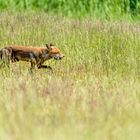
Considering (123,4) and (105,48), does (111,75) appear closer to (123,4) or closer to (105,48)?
(105,48)

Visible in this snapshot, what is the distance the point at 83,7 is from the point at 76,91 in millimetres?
9423

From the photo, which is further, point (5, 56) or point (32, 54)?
point (32, 54)

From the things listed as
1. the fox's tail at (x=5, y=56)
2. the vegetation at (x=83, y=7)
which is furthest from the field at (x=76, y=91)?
the vegetation at (x=83, y=7)

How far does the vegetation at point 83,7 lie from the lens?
13922 millimetres

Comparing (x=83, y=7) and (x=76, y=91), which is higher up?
(x=83, y=7)

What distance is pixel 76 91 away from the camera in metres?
5.02

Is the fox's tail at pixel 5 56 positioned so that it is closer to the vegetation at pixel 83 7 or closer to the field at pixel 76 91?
the field at pixel 76 91

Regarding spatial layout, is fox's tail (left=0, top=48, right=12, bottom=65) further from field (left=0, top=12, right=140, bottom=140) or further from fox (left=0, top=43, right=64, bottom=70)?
field (left=0, top=12, right=140, bottom=140)

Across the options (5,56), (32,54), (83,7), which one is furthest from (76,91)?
(83,7)

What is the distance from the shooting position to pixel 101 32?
31.4 feet

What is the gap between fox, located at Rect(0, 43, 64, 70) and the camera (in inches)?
298

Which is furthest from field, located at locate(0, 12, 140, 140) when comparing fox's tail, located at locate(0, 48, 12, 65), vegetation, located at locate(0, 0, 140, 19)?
vegetation, located at locate(0, 0, 140, 19)

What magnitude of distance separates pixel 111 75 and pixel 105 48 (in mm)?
1808

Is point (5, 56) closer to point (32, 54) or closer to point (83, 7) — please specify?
point (32, 54)
